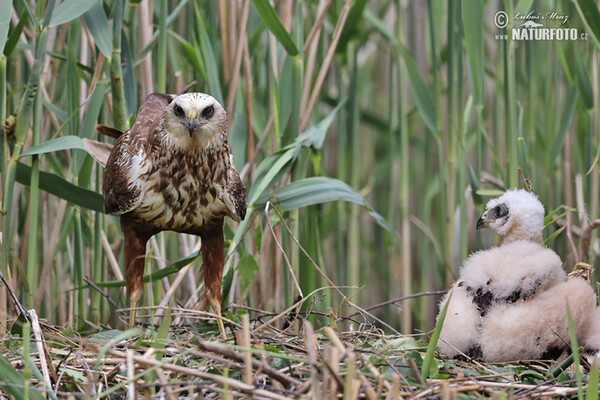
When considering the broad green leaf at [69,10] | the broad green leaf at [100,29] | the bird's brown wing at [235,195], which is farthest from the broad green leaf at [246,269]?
the broad green leaf at [69,10]

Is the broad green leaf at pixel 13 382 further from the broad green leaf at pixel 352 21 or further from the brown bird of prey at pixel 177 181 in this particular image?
the broad green leaf at pixel 352 21

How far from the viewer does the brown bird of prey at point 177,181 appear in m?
2.57

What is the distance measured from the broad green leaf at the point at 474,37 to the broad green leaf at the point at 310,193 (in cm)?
66

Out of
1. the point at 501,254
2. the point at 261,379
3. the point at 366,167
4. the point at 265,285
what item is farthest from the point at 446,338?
the point at 366,167

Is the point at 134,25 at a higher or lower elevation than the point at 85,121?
higher

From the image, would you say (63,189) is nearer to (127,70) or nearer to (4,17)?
(127,70)

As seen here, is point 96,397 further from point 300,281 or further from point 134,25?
point 134,25

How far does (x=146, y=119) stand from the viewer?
110 inches

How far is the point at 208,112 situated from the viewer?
2.51 meters

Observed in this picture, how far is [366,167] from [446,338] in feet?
10.7

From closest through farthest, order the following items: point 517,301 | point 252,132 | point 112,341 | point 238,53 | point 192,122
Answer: point 112,341
point 517,301
point 192,122
point 238,53
point 252,132

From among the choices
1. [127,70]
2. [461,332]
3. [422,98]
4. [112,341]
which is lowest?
[461,332]

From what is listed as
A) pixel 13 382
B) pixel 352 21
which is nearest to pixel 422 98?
pixel 352 21

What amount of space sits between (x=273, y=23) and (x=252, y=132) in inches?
22.7
